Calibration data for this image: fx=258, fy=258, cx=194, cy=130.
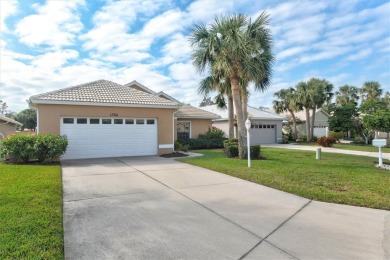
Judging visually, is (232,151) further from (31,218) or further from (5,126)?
(5,126)

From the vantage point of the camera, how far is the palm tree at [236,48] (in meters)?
11.9

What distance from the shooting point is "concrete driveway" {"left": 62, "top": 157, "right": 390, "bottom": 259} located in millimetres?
3498

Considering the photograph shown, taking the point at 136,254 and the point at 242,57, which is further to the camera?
the point at 242,57

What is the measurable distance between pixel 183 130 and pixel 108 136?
8.95 meters

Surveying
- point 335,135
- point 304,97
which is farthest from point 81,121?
point 335,135

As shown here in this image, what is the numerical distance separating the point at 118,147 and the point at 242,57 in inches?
308

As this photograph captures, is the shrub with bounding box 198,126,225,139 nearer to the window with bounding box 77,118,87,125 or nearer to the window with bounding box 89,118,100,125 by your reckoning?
the window with bounding box 89,118,100,125

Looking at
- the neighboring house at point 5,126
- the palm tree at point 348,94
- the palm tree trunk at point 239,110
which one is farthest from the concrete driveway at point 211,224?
the palm tree at point 348,94

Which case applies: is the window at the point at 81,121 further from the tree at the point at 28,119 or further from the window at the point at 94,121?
the tree at the point at 28,119

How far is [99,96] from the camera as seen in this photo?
13.8 metres

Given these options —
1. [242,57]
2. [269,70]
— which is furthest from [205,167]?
[269,70]

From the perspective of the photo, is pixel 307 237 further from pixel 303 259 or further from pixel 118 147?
pixel 118 147

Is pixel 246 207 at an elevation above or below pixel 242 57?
below

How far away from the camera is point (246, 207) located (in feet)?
17.6
